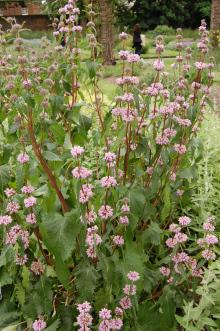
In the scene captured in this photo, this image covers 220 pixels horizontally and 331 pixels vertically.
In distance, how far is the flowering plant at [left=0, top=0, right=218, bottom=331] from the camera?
1485mm

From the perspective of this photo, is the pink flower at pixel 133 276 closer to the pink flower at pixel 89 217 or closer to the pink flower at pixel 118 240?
the pink flower at pixel 118 240

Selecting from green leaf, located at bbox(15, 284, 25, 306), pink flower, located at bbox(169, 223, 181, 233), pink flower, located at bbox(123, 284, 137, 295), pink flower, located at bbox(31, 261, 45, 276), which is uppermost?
pink flower, located at bbox(169, 223, 181, 233)

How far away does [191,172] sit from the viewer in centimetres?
186

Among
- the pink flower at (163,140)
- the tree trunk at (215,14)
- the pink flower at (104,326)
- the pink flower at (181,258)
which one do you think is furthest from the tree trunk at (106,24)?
the pink flower at (104,326)

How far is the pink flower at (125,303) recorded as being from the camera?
160 centimetres

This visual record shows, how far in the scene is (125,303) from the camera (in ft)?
5.27

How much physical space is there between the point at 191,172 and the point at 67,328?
2.58 ft

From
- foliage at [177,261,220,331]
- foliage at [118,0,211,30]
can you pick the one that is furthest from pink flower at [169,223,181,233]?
foliage at [118,0,211,30]

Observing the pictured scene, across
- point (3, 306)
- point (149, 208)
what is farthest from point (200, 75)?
point (3, 306)

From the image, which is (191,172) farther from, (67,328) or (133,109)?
(67,328)

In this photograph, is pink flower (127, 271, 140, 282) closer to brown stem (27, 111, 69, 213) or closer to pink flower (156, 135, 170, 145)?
brown stem (27, 111, 69, 213)

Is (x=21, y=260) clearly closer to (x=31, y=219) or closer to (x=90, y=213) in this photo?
(x=31, y=219)

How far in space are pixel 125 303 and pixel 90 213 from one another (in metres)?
0.37

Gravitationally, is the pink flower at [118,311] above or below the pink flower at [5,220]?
below
